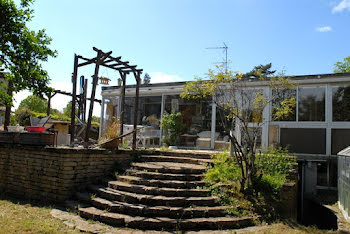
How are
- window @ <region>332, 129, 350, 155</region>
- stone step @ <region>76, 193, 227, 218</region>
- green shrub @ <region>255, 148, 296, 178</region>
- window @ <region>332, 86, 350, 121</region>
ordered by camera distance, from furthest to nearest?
window @ <region>332, 86, 350, 121</region>, window @ <region>332, 129, 350, 155</region>, green shrub @ <region>255, 148, 296, 178</region>, stone step @ <region>76, 193, 227, 218</region>

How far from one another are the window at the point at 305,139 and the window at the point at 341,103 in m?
0.69

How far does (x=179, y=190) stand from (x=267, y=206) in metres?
1.68

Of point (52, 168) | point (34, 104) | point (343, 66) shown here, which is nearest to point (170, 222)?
point (52, 168)

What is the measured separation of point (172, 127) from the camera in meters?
11.1

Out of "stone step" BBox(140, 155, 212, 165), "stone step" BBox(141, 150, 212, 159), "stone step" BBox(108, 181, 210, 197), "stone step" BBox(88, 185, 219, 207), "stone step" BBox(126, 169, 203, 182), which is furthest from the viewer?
"stone step" BBox(141, 150, 212, 159)

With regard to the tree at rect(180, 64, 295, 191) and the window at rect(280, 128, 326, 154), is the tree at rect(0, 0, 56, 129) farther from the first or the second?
the window at rect(280, 128, 326, 154)

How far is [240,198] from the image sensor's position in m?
5.36

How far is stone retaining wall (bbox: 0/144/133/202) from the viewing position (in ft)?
19.7

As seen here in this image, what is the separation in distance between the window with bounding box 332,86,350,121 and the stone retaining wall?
7.04m

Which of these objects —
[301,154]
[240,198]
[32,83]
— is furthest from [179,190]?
[301,154]

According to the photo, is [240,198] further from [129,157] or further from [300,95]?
[300,95]

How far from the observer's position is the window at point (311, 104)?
9422 millimetres

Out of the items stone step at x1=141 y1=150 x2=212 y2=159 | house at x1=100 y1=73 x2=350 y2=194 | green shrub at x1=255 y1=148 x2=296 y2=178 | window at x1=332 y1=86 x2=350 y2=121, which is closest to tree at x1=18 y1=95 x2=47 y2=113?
house at x1=100 y1=73 x2=350 y2=194

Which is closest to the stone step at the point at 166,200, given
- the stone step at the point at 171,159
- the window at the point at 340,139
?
the stone step at the point at 171,159
